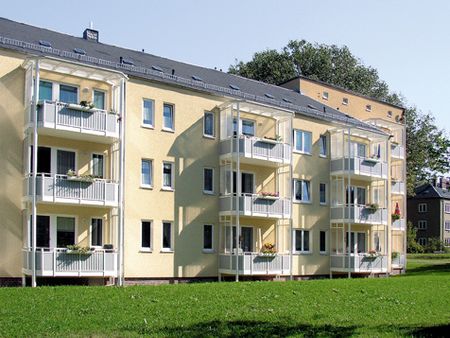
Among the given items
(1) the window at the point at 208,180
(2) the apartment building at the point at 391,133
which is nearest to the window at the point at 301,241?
(1) the window at the point at 208,180

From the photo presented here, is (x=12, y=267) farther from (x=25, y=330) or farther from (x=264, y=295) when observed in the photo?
(x=25, y=330)

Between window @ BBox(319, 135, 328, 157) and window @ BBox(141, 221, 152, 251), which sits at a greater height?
window @ BBox(319, 135, 328, 157)

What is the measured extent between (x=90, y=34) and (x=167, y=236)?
12376 mm

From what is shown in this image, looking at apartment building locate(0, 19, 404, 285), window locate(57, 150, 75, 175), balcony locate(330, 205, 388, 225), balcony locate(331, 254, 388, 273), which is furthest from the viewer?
balcony locate(330, 205, 388, 225)

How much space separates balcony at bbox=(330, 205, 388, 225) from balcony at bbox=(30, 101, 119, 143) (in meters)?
15.9

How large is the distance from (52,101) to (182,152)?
25.4 ft

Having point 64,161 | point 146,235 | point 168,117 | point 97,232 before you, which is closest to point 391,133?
point 168,117

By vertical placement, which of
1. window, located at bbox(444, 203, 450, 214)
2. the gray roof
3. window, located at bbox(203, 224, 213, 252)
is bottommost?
window, located at bbox(203, 224, 213, 252)

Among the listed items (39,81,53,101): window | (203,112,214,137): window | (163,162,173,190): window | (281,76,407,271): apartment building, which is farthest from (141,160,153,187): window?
(281,76,407,271): apartment building

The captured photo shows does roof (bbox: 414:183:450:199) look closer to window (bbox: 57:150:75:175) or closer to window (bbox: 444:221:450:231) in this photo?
window (bbox: 444:221:450:231)

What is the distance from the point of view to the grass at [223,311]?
15109 mm

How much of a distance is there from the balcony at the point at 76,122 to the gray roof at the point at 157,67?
2.83 m

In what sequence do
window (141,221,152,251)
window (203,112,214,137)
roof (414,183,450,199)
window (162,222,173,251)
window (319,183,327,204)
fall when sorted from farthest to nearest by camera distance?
A: 1. roof (414,183,450,199)
2. window (319,183,327,204)
3. window (203,112,214,137)
4. window (162,222,173,251)
5. window (141,221,152,251)

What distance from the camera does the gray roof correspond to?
29569 millimetres
